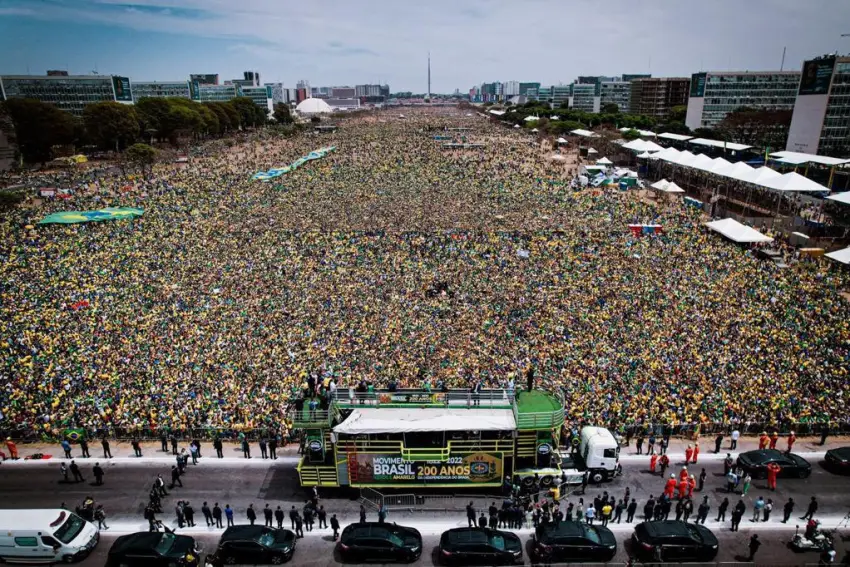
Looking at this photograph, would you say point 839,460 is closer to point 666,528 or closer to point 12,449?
point 666,528

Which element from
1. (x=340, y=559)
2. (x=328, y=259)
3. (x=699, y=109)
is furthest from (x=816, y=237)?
(x=699, y=109)

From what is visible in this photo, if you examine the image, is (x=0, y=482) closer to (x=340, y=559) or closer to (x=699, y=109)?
(x=340, y=559)

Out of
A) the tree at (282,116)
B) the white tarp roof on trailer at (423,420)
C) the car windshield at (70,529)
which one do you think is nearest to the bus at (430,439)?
the white tarp roof on trailer at (423,420)

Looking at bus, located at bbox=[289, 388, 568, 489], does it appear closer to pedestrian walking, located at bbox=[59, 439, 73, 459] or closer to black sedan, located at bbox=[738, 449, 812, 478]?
black sedan, located at bbox=[738, 449, 812, 478]

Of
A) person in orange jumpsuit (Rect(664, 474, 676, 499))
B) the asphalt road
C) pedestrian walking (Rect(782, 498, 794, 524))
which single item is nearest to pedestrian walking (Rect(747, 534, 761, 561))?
the asphalt road

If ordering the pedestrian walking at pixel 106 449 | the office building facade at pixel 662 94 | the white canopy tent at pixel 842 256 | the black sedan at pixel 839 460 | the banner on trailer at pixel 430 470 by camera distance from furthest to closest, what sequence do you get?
the office building facade at pixel 662 94 < the white canopy tent at pixel 842 256 < the pedestrian walking at pixel 106 449 < the black sedan at pixel 839 460 < the banner on trailer at pixel 430 470

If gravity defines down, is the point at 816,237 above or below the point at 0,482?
above

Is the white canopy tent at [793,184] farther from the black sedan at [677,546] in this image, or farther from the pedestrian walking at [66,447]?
the pedestrian walking at [66,447]
